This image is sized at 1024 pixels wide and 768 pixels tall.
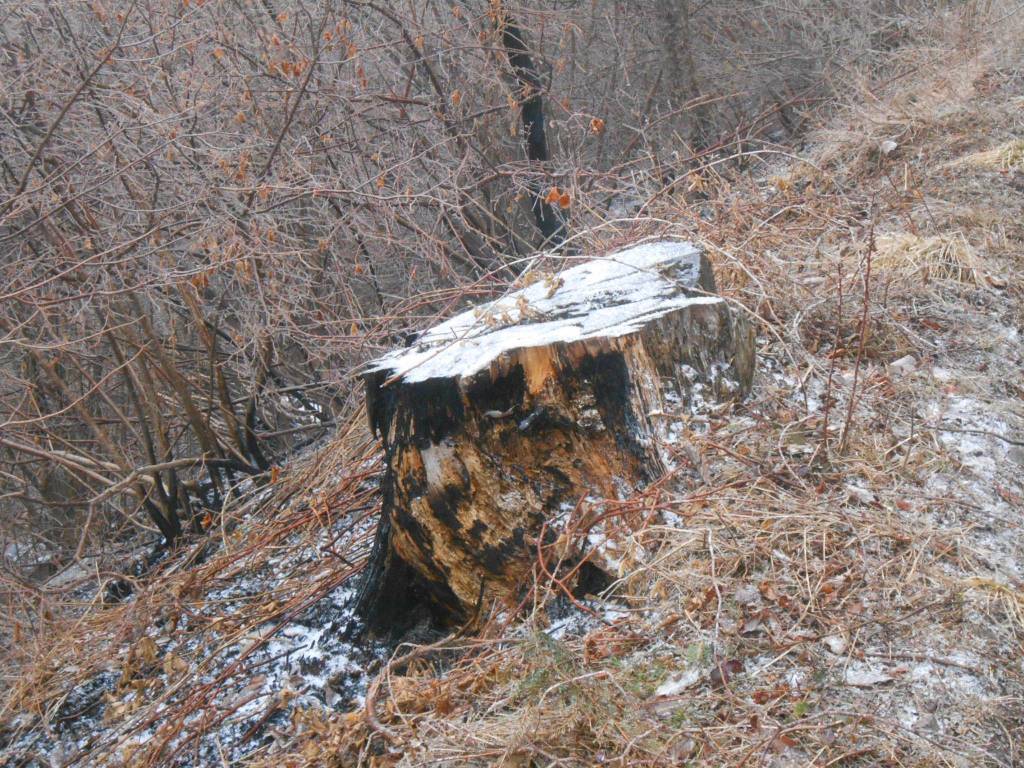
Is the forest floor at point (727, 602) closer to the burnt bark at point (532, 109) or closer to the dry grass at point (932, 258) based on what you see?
the dry grass at point (932, 258)

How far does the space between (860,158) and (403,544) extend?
4876mm

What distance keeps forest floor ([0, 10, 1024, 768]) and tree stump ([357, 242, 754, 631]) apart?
0.14 metres

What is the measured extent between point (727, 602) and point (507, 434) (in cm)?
84

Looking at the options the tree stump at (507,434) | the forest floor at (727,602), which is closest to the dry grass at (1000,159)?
the forest floor at (727,602)

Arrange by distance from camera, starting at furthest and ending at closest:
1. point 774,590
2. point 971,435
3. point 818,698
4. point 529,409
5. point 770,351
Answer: point 770,351
point 971,435
point 529,409
point 774,590
point 818,698

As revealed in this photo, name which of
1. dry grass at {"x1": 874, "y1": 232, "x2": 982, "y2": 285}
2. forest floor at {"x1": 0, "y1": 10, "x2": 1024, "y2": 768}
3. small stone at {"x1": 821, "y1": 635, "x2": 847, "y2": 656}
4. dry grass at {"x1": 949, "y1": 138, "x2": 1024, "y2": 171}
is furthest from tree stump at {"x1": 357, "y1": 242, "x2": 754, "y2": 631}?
dry grass at {"x1": 949, "y1": 138, "x2": 1024, "y2": 171}

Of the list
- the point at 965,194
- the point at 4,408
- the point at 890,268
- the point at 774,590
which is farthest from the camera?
the point at 4,408

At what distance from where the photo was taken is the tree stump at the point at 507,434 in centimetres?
288

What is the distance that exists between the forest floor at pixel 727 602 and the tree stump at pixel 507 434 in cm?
14

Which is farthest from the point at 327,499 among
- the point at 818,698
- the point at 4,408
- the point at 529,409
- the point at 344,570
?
the point at 4,408

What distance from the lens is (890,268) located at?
4668mm

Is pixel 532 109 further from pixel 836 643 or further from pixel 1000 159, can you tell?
pixel 836 643

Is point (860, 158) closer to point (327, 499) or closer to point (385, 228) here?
point (385, 228)

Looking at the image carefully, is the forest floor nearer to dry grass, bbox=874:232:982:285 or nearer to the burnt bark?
dry grass, bbox=874:232:982:285
